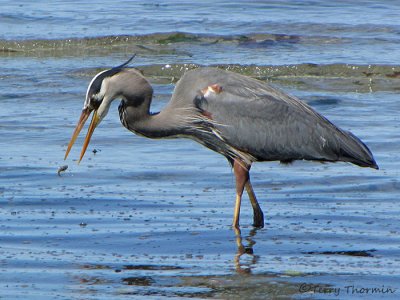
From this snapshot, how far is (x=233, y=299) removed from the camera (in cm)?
580

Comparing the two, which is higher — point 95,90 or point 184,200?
point 95,90

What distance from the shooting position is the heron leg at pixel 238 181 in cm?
753

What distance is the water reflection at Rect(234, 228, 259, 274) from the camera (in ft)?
21.3

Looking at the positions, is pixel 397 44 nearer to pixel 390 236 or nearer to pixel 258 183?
pixel 258 183

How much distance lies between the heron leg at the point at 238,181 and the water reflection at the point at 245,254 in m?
0.10

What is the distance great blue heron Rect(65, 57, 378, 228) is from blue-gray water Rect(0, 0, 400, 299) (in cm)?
33

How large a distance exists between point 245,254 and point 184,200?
1.34 meters

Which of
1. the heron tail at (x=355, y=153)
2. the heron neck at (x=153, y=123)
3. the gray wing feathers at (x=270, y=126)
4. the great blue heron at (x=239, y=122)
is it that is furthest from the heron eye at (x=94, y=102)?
the heron tail at (x=355, y=153)

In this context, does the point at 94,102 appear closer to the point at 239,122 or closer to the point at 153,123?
the point at 153,123

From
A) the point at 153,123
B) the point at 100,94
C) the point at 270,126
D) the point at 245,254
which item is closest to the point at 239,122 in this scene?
the point at 270,126

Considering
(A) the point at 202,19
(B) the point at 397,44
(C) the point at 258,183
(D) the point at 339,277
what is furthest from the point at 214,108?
(A) the point at 202,19

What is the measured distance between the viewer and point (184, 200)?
26.5 ft

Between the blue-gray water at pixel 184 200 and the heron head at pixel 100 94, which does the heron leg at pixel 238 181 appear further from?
the heron head at pixel 100 94

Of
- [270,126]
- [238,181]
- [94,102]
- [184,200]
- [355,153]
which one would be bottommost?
[184,200]
